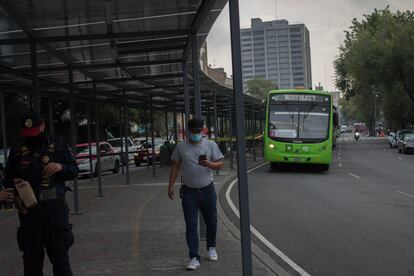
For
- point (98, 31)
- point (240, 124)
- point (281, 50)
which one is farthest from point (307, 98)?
point (281, 50)

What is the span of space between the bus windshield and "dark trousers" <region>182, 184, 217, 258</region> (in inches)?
659

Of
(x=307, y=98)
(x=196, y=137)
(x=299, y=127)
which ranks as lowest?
(x=299, y=127)

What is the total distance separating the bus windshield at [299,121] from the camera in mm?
23328

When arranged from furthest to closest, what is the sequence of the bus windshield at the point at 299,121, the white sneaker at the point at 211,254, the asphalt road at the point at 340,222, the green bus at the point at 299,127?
the bus windshield at the point at 299,121 < the green bus at the point at 299,127 < the asphalt road at the point at 340,222 < the white sneaker at the point at 211,254

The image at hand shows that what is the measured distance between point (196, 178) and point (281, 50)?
79.4 meters

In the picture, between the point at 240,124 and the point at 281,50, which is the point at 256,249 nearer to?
the point at 240,124

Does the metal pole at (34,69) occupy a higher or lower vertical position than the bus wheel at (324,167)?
higher

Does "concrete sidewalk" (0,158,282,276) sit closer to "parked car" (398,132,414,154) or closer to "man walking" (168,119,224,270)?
"man walking" (168,119,224,270)

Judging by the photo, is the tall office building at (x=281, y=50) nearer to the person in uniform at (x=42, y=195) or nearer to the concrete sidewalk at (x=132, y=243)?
the concrete sidewalk at (x=132, y=243)

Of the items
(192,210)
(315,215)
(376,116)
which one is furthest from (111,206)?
(376,116)

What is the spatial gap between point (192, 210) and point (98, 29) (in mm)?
3877

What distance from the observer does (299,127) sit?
925 inches

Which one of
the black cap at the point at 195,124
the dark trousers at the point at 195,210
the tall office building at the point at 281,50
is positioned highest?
the tall office building at the point at 281,50

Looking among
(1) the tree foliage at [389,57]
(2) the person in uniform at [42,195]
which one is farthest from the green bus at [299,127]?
(1) the tree foliage at [389,57]
